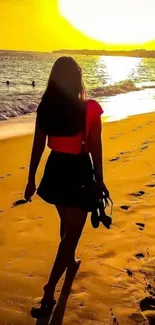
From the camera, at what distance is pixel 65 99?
302 cm

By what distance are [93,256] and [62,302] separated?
864 millimetres

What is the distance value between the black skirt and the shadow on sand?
91cm

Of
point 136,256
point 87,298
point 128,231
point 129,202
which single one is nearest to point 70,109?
point 87,298

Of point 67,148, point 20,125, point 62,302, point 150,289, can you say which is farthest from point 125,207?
point 20,125

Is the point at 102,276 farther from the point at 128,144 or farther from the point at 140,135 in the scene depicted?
the point at 140,135

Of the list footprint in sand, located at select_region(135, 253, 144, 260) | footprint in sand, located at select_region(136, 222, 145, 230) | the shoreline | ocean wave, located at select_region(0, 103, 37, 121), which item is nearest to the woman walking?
footprint in sand, located at select_region(135, 253, 144, 260)

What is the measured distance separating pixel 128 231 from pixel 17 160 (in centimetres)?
442

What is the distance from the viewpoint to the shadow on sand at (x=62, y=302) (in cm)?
328

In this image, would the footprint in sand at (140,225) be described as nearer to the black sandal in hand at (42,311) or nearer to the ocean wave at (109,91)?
the black sandal in hand at (42,311)

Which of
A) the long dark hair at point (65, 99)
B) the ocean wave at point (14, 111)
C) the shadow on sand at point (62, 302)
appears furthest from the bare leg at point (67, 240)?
the ocean wave at point (14, 111)

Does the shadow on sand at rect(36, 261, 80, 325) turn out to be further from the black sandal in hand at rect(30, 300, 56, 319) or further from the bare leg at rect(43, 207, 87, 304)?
the bare leg at rect(43, 207, 87, 304)

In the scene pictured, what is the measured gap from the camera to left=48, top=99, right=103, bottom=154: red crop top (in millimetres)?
2973

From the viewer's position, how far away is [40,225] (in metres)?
5.08

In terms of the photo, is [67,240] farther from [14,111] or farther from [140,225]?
[14,111]
